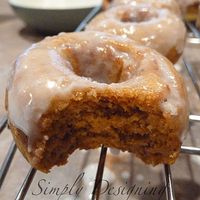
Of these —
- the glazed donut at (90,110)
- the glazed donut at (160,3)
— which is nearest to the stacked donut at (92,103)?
the glazed donut at (90,110)

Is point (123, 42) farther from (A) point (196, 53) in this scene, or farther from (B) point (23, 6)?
(B) point (23, 6)

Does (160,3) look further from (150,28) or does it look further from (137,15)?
(150,28)

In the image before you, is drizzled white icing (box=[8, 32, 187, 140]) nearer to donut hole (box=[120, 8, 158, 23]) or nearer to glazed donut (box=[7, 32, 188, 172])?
glazed donut (box=[7, 32, 188, 172])

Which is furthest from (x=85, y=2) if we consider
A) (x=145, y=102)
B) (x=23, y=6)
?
(x=145, y=102)

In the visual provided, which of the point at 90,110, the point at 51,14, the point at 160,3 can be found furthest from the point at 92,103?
the point at 51,14

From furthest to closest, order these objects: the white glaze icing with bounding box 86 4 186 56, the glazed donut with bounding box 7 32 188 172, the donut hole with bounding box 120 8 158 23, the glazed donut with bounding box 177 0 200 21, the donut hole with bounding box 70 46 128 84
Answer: the glazed donut with bounding box 177 0 200 21, the donut hole with bounding box 120 8 158 23, the white glaze icing with bounding box 86 4 186 56, the donut hole with bounding box 70 46 128 84, the glazed donut with bounding box 7 32 188 172

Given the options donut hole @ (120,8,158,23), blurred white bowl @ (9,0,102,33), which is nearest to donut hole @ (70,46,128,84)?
donut hole @ (120,8,158,23)

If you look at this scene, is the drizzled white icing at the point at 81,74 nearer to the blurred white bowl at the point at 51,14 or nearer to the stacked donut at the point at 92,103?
the stacked donut at the point at 92,103
